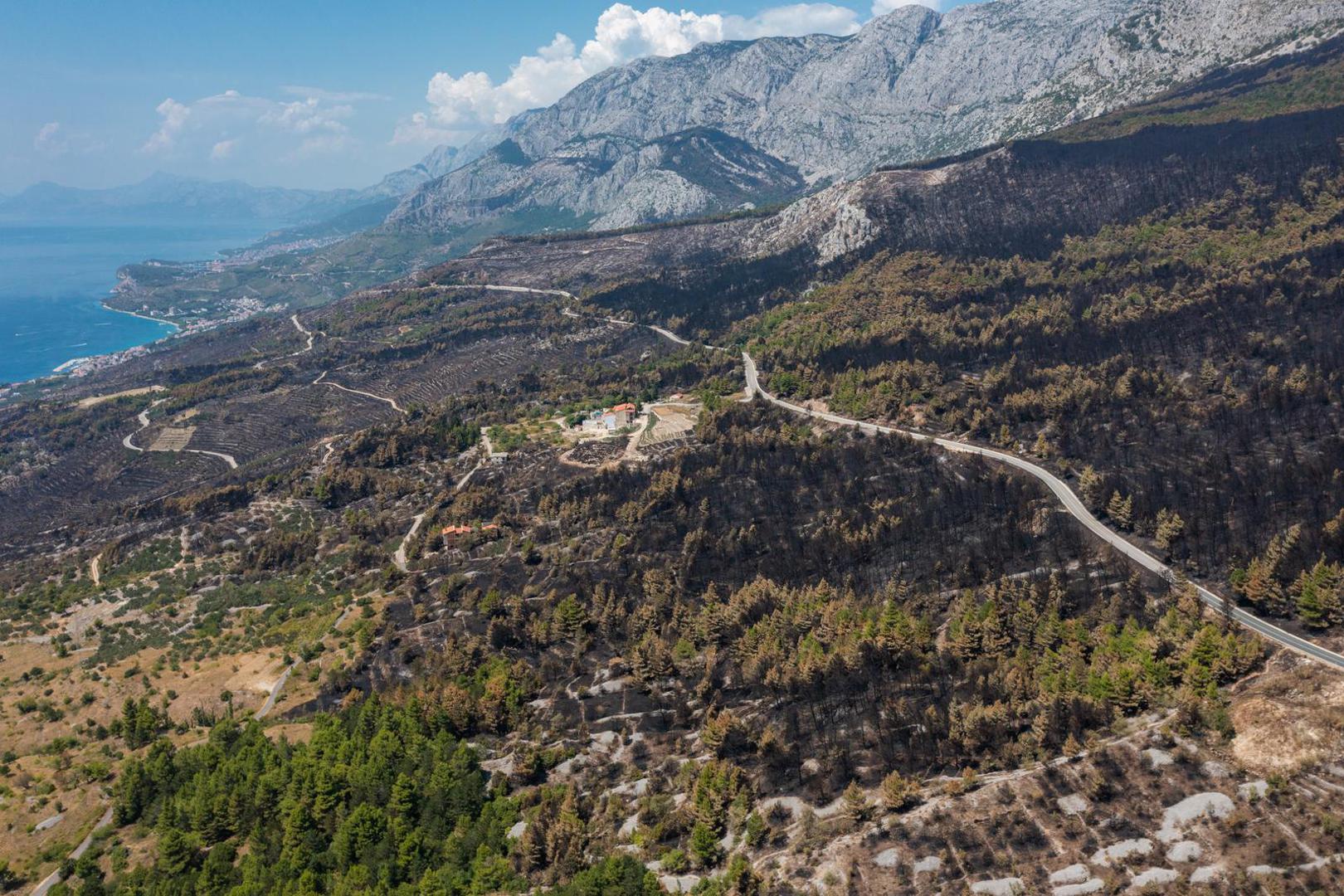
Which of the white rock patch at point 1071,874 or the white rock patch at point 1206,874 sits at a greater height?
the white rock patch at point 1206,874

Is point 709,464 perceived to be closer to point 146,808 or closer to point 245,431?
point 146,808

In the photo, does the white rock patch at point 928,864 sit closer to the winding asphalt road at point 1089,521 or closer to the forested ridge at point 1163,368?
the winding asphalt road at point 1089,521

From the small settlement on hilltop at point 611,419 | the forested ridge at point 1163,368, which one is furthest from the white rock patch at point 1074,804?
the small settlement on hilltop at point 611,419

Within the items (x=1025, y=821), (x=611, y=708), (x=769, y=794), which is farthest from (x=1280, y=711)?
(x=611, y=708)

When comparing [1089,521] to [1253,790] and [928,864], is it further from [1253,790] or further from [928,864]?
[928,864]

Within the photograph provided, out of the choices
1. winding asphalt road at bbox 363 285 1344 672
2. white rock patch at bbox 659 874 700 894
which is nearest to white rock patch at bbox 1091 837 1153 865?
winding asphalt road at bbox 363 285 1344 672

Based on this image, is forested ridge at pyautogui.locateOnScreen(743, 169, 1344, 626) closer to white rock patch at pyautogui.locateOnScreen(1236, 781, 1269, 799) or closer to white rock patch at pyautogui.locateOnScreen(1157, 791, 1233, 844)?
white rock patch at pyautogui.locateOnScreen(1236, 781, 1269, 799)

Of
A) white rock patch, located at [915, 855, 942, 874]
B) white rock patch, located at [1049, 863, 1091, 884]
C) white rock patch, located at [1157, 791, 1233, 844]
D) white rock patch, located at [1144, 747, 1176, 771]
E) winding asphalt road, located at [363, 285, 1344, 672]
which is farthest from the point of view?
winding asphalt road, located at [363, 285, 1344, 672]

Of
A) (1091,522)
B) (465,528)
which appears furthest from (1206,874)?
(465,528)
